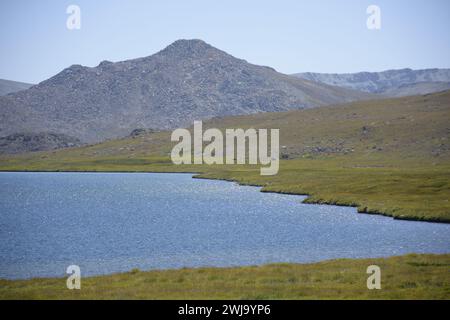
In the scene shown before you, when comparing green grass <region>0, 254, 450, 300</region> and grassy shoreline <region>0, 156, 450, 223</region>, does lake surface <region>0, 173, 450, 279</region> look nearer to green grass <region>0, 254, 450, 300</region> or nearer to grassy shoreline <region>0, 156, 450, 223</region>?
grassy shoreline <region>0, 156, 450, 223</region>

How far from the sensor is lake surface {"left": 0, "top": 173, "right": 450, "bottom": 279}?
54281 mm

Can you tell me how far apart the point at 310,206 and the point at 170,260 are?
51481 mm

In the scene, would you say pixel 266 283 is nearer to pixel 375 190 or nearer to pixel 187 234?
pixel 187 234

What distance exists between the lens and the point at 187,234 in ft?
230

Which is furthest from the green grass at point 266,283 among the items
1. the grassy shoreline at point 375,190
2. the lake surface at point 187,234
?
the grassy shoreline at point 375,190

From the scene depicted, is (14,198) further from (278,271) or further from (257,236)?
(278,271)

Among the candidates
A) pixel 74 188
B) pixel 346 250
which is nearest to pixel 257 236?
pixel 346 250

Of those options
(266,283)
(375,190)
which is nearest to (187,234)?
(266,283)

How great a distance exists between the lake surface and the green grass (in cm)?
667

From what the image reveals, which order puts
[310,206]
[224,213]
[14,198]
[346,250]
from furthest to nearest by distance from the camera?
1. [14,198]
2. [310,206]
3. [224,213]
4. [346,250]

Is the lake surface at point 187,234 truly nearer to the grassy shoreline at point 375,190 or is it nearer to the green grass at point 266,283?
the grassy shoreline at point 375,190

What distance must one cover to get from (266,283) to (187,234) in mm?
30813

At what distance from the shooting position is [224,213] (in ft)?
305
